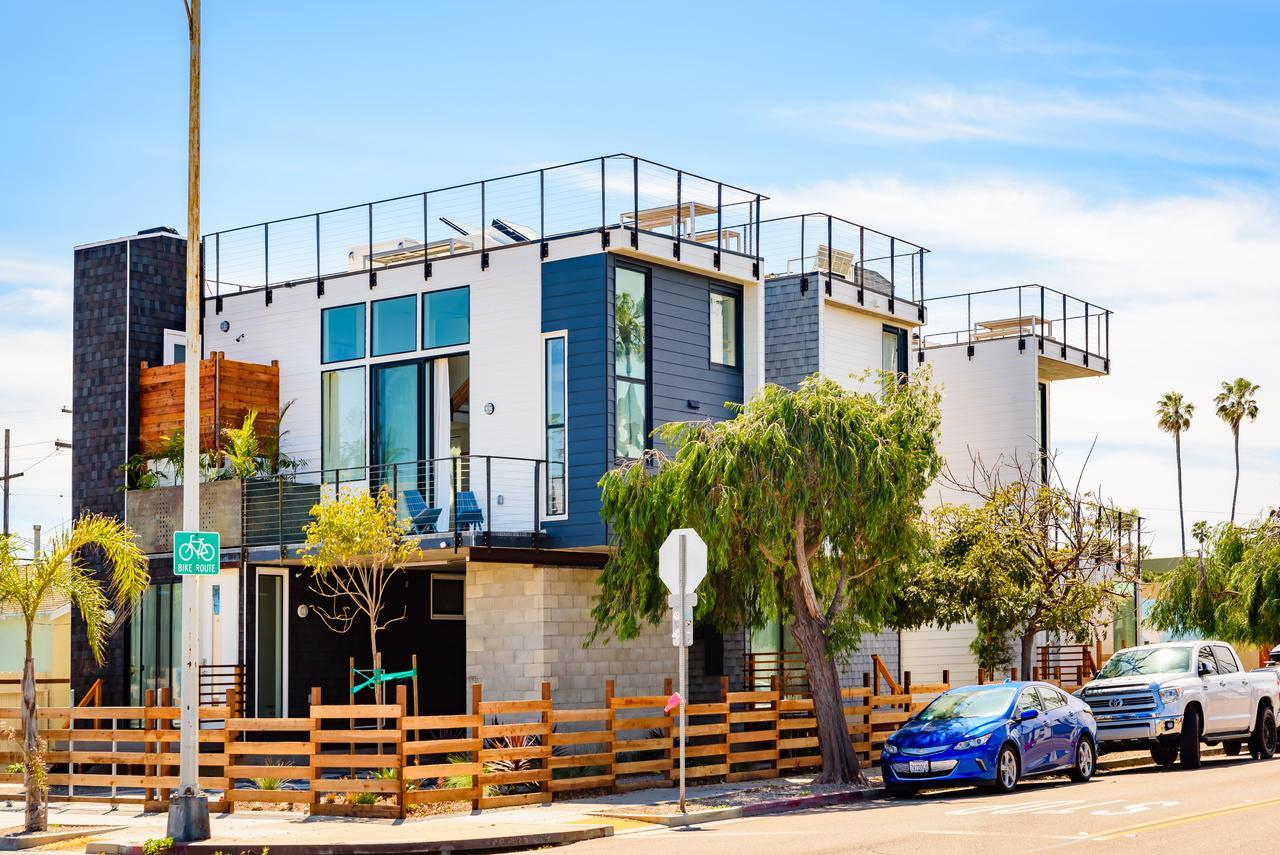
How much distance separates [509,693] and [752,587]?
14.0 feet

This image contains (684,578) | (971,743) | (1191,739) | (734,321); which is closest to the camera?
(684,578)

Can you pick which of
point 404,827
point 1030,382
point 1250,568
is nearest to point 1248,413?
point 1250,568

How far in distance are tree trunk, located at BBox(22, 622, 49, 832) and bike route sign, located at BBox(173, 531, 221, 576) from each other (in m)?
2.82

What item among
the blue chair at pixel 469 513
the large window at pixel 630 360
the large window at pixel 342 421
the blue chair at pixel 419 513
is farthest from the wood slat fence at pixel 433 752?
the large window at pixel 342 421

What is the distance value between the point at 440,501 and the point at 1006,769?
9.83 m

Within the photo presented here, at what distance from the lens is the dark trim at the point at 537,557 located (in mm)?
22578

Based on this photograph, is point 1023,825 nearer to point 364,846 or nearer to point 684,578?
point 684,578

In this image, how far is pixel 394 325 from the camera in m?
26.1

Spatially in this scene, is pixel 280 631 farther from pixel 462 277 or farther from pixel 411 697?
pixel 462 277

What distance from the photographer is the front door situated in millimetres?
24922

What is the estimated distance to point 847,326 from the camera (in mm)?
29000

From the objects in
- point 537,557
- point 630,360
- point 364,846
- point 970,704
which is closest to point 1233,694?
point 970,704

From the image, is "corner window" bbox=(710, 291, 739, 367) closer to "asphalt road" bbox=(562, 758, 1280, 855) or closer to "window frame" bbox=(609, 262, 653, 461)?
"window frame" bbox=(609, 262, 653, 461)

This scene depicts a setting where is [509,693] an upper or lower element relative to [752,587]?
lower
